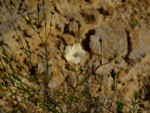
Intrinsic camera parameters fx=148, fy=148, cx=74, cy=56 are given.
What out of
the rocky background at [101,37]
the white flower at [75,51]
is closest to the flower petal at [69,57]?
the white flower at [75,51]

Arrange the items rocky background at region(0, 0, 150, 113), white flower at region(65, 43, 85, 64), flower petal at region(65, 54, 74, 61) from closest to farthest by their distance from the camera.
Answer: flower petal at region(65, 54, 74, 61) < white flower at region(65, 43, 85, 64) < rocky background at region(0, 0, 150, 113)

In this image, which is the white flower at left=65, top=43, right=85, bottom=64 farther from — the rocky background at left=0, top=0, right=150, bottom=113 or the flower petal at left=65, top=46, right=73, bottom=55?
the rocky background at left=0, top=0, right=150, bottom=113

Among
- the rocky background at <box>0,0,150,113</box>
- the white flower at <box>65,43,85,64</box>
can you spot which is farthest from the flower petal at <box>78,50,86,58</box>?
the rocky background at <box>0,0,150,113</box>

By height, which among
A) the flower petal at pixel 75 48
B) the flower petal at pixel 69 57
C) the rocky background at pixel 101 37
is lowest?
the flower petal at pixel 69 57

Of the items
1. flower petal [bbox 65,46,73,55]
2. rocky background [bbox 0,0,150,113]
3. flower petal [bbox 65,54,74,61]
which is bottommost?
flower petal [bbox 65,54,74,61]

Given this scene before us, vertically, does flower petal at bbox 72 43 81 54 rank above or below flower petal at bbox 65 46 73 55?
above

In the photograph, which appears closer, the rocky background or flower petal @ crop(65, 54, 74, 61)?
flower petal @ crop(65, 54, 74, 61)

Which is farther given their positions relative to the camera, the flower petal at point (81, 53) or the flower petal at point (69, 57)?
the flower petal at point (81, 53)

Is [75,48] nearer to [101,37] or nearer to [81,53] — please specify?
[81,53]

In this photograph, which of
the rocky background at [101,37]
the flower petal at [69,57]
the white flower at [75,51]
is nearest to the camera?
the flower petal at [69,57]

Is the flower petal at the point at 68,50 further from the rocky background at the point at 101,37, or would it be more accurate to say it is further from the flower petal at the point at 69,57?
the rocky background at the point at 101,37
